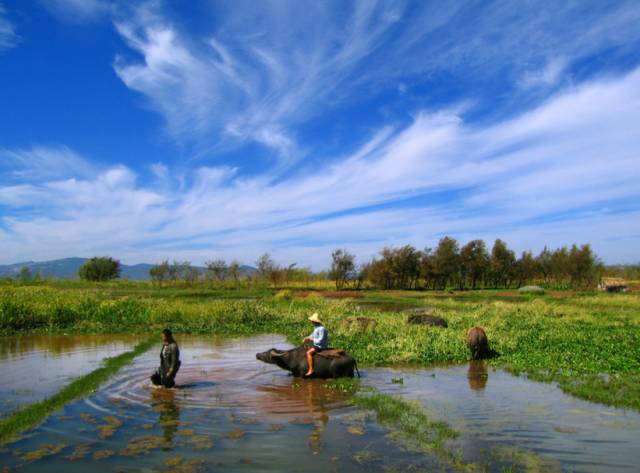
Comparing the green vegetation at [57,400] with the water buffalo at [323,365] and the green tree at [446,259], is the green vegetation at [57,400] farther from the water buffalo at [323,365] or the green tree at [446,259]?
the green tree at [446,259]

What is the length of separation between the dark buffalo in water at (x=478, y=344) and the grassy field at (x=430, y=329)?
14.6 inches

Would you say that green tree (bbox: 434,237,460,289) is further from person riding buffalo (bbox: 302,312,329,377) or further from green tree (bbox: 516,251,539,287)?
person riding buffalo (bbox: 302,312,329,377)

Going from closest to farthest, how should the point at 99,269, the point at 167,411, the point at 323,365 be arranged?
the point at 167,411 < the point at 323,365 < the point at 99,269

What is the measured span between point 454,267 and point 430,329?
1710 inches

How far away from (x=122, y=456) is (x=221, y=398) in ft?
12.0

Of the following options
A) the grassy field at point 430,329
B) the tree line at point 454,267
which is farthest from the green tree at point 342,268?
the grassy field at point 430,329

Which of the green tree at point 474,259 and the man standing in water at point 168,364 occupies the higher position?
the green tree at point 474,259

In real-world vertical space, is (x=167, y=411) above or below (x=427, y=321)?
below

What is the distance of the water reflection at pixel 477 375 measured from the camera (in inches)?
451

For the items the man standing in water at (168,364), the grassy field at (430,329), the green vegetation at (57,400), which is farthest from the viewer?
the grassy field at (430,329)

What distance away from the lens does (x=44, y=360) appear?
49.2ft

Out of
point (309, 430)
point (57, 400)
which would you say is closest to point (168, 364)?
point (57, 400)

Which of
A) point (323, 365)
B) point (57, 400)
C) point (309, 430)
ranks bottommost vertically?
point (309, 430)

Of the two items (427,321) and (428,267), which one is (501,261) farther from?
(427,321)
